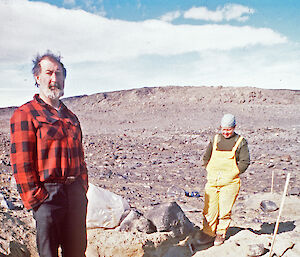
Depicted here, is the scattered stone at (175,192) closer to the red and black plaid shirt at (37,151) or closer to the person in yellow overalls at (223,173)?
the person in yellow overalls at (223,173)

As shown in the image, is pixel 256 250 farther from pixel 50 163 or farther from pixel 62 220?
pixel 50 163

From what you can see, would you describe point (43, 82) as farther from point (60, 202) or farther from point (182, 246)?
point (182, 246)

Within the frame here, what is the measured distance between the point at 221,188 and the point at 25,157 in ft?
6.96

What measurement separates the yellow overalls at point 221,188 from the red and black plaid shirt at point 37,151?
175 cm

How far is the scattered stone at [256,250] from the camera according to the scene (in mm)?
2992

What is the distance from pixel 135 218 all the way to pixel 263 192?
3.18 metres

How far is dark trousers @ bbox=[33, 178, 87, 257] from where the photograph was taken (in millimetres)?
1908

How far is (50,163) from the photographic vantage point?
6.16 ft

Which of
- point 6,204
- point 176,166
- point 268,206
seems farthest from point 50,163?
point 176,166

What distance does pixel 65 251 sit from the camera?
2090 millimetres

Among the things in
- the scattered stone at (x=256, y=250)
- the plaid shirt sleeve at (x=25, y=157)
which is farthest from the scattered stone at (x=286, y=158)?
the plaid shirt sleeve at (x=25, y=157)

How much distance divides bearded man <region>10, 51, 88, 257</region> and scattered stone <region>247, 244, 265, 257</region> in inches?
69.7

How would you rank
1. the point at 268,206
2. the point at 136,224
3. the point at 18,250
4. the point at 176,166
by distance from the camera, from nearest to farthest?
the point at 18,250
the point at 136,224
the point at 268,206
the point at 176,166

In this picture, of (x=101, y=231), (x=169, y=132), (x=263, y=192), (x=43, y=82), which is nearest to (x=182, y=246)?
(x=101, y=231)
